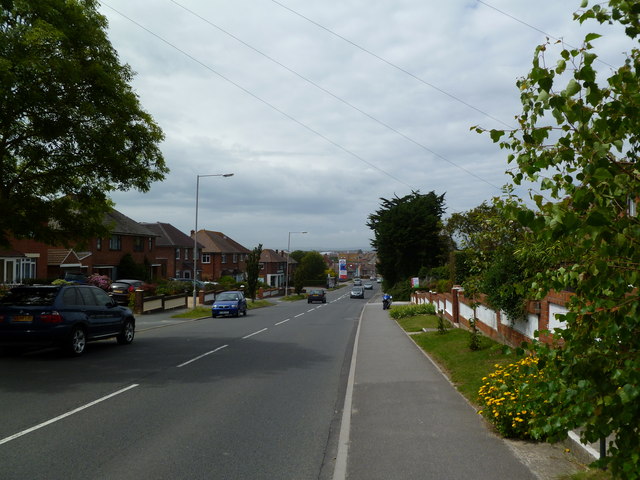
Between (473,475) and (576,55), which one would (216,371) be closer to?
(473,475)

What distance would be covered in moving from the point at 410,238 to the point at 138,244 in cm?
2781

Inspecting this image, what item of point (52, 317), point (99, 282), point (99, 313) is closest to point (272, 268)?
point (99, 282)

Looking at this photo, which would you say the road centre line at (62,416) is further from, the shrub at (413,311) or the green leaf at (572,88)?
the shrub at (413,311)

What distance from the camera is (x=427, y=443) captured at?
6.39 meters

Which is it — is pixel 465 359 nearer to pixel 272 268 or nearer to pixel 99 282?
pixel 99 282

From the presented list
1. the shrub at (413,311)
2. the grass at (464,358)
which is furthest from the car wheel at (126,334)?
the shrub at (413,311)

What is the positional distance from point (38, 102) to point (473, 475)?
37.4 ft

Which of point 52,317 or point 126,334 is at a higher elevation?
point 52,317

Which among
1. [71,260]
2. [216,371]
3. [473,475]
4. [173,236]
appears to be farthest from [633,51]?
[173,236]

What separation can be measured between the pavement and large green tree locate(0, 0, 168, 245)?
8487 mm

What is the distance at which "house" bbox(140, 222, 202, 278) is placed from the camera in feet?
218

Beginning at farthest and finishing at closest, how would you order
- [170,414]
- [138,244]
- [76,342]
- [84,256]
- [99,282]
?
[138,244]
[84,256]
[99,282]
[76,342]
[170,414]

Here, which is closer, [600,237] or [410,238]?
[600,237]

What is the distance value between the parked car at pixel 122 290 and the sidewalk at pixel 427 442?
80.2ft
